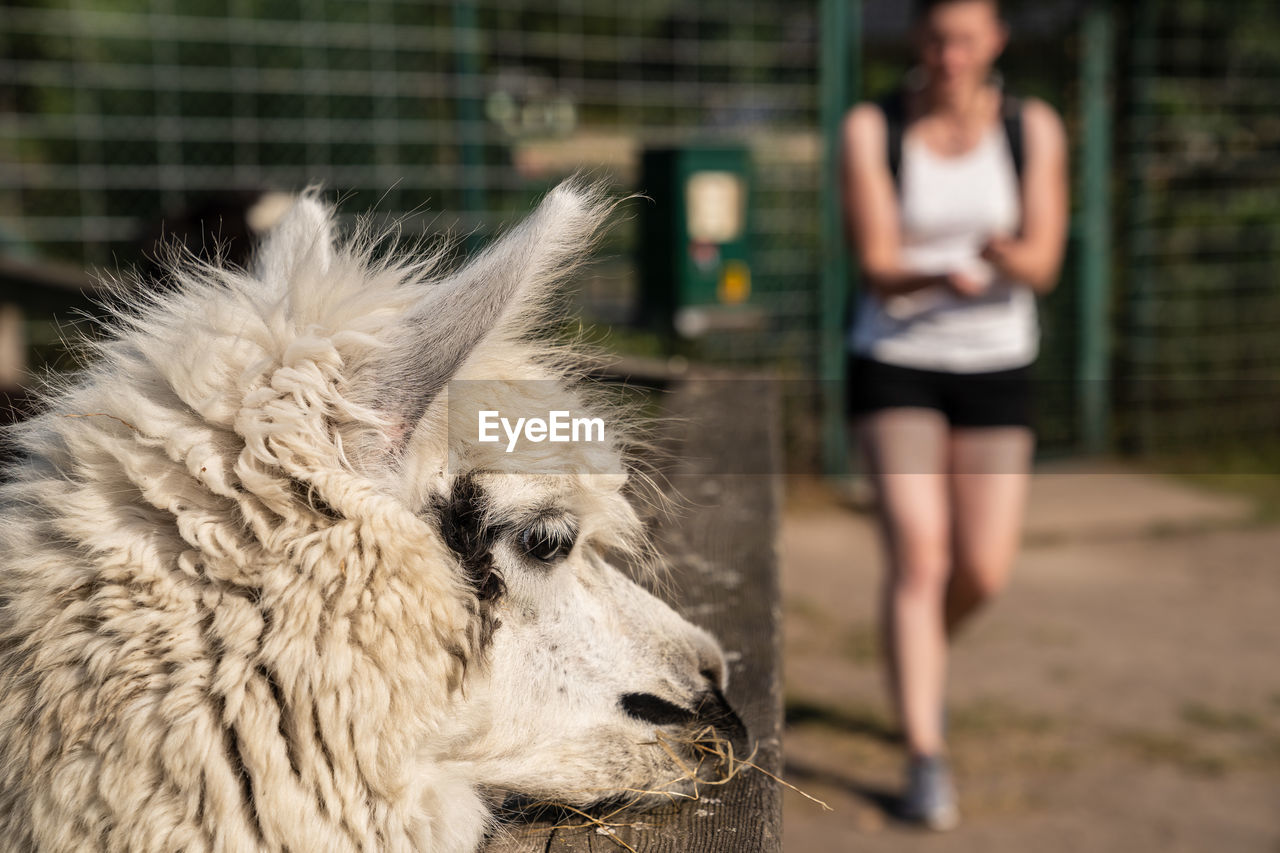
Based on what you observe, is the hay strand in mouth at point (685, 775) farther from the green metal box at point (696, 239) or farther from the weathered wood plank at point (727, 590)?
the green metal box at point (696, 239)

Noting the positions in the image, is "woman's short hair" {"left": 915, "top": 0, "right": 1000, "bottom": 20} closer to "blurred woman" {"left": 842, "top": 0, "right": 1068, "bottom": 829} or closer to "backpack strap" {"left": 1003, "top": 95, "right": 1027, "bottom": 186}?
"blurred woman" {"left": 842, "top": 0, "right": 1068, "bottom": 829}

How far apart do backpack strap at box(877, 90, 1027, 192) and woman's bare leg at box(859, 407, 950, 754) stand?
2.68 ft

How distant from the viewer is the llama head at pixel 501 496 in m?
1.43

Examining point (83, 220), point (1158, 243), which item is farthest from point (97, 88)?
point (1158, 243)

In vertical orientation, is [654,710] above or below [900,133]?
below

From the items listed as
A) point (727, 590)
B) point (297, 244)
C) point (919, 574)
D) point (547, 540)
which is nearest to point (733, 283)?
point (919, 574)

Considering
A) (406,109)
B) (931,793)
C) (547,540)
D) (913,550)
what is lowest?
(931,793)

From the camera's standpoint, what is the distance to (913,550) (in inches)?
145

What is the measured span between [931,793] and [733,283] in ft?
12.9

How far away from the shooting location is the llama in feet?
4.38

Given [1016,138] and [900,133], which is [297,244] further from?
[1016,138]

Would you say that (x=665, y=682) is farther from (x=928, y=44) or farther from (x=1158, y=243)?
(x=1158, y=243)

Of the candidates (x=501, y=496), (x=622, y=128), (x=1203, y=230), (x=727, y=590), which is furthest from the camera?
(x=1203, y=230)

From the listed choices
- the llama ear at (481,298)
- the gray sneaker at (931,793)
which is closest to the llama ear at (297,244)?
the llama ear at (481,298)
